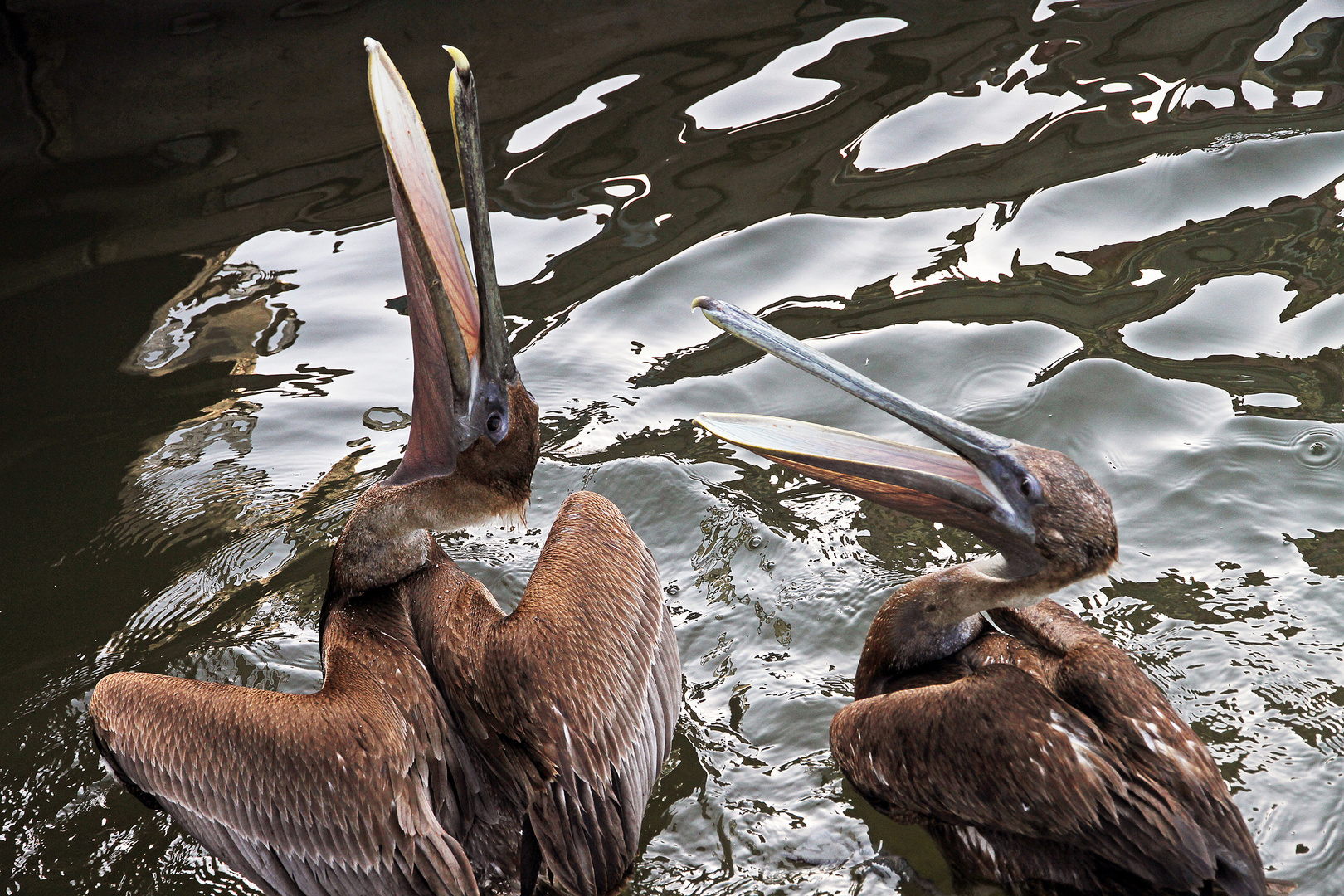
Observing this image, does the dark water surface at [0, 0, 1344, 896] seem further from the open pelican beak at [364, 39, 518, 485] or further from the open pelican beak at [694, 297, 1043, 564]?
the open pelican beak at [364, 39, 518, 485]

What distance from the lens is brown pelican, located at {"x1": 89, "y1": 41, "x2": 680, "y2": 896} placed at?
8.71 ft

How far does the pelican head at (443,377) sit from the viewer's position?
2816mm

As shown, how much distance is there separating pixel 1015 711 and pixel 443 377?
1594mm

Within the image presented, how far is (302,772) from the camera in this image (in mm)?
2607

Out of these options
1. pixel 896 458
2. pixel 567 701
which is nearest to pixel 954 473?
pixel 896 458

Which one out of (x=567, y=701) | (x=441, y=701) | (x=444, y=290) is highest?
(x=444, y=290)

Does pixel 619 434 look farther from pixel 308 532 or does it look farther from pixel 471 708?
pixel 471 708

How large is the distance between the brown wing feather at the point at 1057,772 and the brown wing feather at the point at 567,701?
553 millimetres

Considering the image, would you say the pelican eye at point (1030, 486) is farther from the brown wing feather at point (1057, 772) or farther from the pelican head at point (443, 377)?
the pelican head at point (443, 377)

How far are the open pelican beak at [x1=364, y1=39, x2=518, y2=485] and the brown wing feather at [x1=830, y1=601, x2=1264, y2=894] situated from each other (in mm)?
1239

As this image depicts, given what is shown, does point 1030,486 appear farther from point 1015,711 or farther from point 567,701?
point 567,701

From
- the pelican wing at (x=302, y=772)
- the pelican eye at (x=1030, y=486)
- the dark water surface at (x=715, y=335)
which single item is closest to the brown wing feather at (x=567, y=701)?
the pelican wing at (x=302, y=772)

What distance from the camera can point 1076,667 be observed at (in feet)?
9.01

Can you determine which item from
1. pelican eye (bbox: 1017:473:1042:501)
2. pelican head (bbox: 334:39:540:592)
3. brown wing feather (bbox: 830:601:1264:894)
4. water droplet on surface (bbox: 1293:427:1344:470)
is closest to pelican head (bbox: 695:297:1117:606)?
pelican eye (bbox: 1017:473:1042:501)
